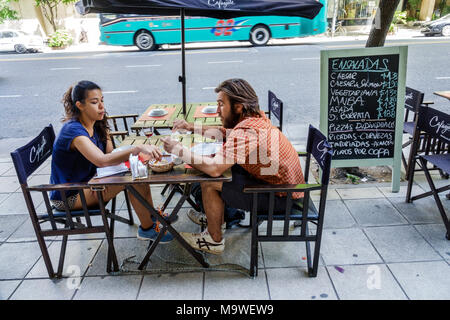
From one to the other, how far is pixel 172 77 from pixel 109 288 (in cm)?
793

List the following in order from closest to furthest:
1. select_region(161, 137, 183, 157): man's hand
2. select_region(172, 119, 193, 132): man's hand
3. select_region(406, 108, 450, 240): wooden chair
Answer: select_region(161, 137, 183, 157): man's hand < select_region(406, 108, 450, 240): wooden chair < select_region(172, 119, 193, 132): man's hand

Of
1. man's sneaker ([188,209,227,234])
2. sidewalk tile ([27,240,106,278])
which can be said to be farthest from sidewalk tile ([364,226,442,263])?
sidewalk tile ([27,240,106,278])

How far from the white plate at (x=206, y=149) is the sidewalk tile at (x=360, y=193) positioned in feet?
5.48

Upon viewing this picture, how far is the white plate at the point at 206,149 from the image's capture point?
2396 millimetres

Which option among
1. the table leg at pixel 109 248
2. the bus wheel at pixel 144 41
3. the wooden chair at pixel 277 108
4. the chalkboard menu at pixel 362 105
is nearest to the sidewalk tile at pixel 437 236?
the chalkboard menu at pixel 362 105

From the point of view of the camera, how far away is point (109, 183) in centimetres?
212

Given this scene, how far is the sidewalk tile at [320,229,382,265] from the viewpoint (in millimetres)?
2574

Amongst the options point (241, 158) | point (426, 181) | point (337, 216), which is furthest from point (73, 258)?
point (426, 181)

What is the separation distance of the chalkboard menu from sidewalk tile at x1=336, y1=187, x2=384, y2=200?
358 mm

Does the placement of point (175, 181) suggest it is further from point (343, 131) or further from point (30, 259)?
point (343, 131)

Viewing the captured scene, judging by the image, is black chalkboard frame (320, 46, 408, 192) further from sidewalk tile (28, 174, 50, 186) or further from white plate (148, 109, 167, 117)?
sidewalk tile (28, 174, 50, 186)

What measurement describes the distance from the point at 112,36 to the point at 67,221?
1363 centimetres

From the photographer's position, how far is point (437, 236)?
279cm

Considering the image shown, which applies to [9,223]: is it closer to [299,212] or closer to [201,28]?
[299,212]
